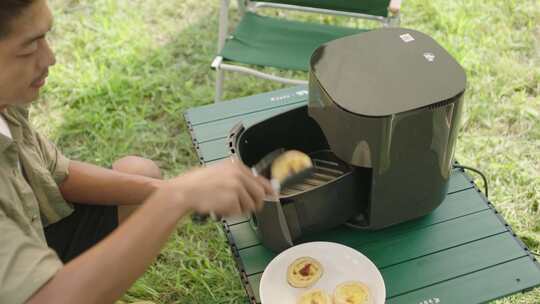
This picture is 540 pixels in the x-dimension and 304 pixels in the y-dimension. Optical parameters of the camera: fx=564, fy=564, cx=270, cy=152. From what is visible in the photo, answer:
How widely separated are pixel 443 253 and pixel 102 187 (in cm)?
98

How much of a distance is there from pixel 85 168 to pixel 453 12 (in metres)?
2.52

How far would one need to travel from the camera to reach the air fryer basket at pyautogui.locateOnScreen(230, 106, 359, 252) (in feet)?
4.53

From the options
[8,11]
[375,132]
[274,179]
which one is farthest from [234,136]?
[8,11]

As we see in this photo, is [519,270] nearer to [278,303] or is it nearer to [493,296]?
[493,296]

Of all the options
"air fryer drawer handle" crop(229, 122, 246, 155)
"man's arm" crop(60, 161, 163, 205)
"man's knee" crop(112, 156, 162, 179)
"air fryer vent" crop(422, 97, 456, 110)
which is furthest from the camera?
"man's knee" crop(112, 156, 162, 179)

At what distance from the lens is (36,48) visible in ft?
3.88

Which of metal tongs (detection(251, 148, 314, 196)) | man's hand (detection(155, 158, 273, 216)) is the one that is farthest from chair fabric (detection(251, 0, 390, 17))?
man's hand (detection(155, 158, 273, 216))

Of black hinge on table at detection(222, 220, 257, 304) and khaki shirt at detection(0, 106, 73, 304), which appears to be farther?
black hinge on table at detection(222, 220, 257, 304)

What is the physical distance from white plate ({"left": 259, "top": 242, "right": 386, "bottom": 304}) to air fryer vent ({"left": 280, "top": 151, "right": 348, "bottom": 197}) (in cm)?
19

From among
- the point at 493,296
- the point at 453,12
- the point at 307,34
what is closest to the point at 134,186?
the point at 493,296

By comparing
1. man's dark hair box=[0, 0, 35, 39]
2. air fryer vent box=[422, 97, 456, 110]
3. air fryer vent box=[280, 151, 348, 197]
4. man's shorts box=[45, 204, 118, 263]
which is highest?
man's dark hair box=[0, 0, 35, 39]

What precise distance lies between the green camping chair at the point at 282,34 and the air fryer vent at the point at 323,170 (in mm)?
860

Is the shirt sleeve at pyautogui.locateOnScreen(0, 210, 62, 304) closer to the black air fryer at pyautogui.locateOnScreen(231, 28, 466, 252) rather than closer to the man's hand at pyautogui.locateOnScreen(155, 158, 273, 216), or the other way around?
the man's hand at pyautogui.locateOnScreen(155, 158, 273, 216)

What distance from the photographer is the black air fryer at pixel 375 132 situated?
1287mm
